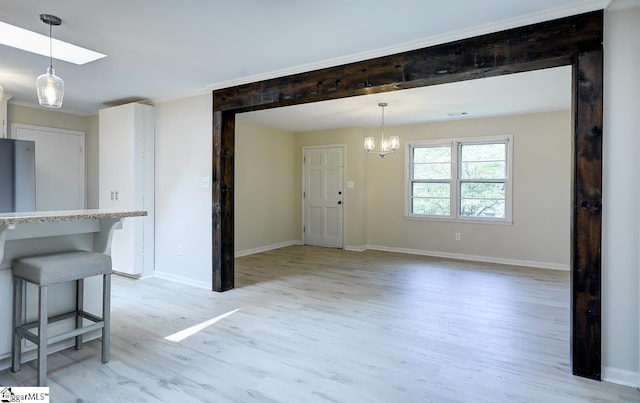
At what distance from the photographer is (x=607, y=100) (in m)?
2.19

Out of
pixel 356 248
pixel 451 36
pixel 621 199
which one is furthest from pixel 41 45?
pixel 356 248

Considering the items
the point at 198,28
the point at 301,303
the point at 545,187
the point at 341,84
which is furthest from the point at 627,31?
the point at 545,187

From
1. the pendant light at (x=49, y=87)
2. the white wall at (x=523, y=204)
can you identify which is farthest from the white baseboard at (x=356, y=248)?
the pendant light at (x=49, y=87)

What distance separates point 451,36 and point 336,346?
8.03ft

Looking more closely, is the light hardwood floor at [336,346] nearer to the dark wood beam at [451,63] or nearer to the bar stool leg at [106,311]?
the bar stool leg at [106,311]

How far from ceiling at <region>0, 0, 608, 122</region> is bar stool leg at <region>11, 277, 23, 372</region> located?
70.0 inches

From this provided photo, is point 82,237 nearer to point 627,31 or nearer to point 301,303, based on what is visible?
point 301,303

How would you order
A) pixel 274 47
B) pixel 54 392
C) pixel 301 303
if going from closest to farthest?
pixel 54 392 → pixel 274 47 → pixel 301 303

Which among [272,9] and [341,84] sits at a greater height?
[272,9]

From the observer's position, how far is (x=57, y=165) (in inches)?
209

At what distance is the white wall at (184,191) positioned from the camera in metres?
4.22

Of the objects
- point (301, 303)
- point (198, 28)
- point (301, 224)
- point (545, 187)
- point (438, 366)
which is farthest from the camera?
point (301, 224)

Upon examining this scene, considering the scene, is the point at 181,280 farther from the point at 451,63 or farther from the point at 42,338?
the point at 451,63

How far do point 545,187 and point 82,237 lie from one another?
19.2ft
